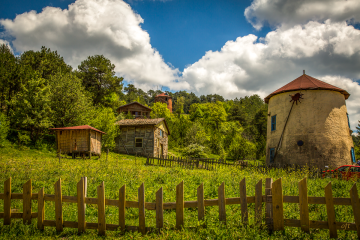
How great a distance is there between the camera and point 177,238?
4.24 meters

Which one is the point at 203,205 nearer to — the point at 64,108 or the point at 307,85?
the point at 307,85

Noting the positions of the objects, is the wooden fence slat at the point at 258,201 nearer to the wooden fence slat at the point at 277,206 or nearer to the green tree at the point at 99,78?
the wooden fence slat at the point at 277,206

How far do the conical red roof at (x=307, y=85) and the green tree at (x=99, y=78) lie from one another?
96.6 feet

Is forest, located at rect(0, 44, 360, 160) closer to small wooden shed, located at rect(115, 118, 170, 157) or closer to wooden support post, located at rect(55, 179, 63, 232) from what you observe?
small wooden shed, located at rect(115, 118, 170, 157)

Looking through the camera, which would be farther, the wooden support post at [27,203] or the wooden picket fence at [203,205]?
the wooden support post at [27,203]

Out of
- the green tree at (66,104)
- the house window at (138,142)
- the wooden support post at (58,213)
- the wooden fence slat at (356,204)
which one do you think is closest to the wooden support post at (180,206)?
the wooden support post at (58,213)

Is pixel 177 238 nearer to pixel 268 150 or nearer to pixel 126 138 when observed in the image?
pixel 268 150

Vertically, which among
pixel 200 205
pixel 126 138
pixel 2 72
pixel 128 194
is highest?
pixel 2 72

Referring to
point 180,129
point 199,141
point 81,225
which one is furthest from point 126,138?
point 81,225

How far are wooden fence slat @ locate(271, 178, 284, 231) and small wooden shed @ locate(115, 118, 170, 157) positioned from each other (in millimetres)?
24323

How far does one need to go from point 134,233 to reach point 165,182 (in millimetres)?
5131

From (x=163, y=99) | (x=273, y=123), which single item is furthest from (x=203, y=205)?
(x=163, y=99)

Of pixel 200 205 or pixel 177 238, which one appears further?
pixel 200 205

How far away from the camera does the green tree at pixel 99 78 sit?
3928 centimetres
